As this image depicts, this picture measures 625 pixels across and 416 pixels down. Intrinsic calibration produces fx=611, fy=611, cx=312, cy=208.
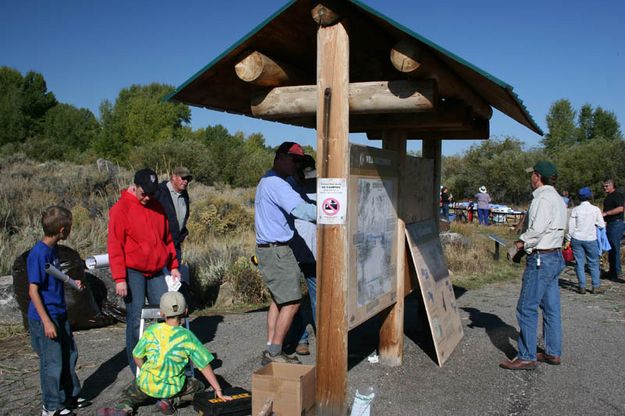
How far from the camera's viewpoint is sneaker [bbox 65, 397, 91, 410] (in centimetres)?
486

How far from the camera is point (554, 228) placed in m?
5.82

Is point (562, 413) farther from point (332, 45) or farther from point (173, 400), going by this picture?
point (332, 45)

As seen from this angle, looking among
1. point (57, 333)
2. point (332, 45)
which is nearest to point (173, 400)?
point (57, 333)

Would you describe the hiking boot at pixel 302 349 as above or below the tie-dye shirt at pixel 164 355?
below

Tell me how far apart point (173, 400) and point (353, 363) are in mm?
1965

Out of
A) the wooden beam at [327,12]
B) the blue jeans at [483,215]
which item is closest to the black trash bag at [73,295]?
the wooden beam at [327,12]

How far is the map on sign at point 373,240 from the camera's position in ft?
16.0

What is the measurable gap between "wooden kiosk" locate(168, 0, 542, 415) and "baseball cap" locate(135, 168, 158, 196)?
2.84 ft

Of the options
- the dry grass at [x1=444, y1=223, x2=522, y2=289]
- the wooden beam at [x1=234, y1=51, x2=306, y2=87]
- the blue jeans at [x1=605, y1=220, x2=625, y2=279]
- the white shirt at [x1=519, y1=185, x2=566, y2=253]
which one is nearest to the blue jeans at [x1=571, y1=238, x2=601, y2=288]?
the blue jeans at [x1=605, y1=220, x2=625, y2=279]

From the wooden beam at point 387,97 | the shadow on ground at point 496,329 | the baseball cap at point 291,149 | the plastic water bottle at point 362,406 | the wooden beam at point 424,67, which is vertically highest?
the wooden beam at point 424,67

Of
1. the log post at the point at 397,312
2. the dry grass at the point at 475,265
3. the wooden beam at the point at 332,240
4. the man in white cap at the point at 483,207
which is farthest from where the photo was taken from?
the man in white cap at the point at 483,207

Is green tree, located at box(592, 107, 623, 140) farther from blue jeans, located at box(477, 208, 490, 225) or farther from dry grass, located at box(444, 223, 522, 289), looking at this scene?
dry grass, located at box(444, 223, 522, 289)

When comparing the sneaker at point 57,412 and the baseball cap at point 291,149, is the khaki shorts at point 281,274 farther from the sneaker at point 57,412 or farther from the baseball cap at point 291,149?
the sneaker at point 57,412

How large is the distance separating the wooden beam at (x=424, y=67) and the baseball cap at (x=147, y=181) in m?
2.18
